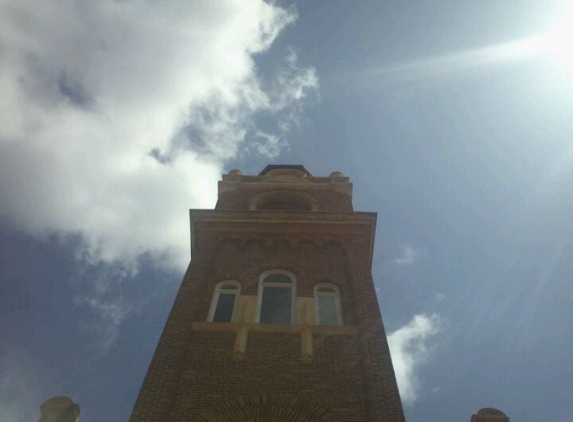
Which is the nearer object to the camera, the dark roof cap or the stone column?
the stone column

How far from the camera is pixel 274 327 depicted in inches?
534

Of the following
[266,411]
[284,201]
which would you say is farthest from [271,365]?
[284,201]

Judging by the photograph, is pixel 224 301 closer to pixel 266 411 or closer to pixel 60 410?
pixel 266 411

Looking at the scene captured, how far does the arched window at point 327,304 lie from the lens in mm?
14477

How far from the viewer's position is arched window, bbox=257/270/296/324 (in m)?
14.6

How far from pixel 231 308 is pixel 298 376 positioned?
3.64m

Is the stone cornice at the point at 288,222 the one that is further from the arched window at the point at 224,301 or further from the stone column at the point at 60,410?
the stone column at the point at 60,410

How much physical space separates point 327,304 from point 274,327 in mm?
2221

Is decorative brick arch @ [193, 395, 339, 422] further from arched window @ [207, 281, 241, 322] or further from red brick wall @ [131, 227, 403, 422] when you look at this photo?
arched window @ [207, 281, 241, 322]

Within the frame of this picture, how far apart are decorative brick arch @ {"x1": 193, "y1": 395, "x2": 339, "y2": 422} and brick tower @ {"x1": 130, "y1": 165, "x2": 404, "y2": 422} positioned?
0.07ft

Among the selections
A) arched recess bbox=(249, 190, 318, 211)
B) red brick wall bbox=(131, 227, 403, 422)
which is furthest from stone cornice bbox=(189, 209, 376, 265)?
red brick wall bbox=(131, 227, 403, 422)

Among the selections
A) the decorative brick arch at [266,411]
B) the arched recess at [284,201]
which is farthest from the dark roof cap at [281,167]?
the decorative brick arch at [266,411]

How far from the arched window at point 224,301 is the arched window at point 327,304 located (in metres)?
2.34

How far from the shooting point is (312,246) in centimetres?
1786
